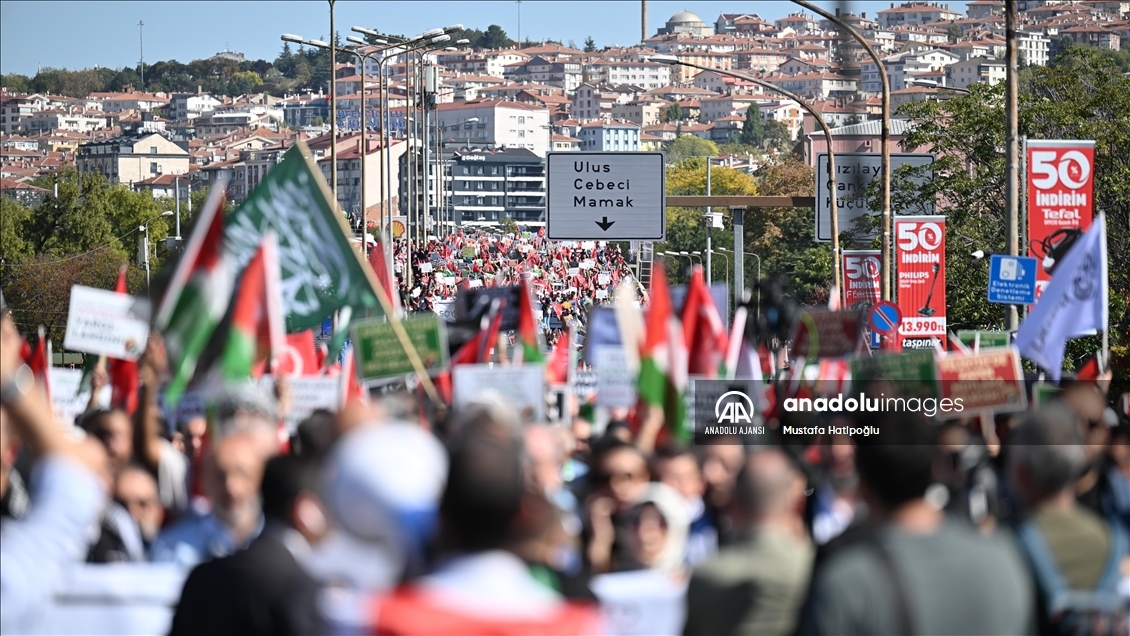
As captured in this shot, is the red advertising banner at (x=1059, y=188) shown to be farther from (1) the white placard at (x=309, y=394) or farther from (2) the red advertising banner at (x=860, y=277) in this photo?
(1) the white placard at (x=309, y=394)

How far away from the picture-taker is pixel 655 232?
97.8 ft

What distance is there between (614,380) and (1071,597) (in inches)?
196

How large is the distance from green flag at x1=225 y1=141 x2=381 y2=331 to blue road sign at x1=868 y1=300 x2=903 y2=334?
1577cm

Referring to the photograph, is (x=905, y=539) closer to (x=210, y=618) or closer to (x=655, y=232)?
(x=210, y=618)

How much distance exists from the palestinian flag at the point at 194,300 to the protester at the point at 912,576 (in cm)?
293

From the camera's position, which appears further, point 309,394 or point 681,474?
point 309,394

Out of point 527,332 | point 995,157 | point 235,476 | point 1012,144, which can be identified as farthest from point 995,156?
point 235,476

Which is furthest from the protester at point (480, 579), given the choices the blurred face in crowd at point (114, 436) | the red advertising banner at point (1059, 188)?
the red advertising banner at point (1059, 188)

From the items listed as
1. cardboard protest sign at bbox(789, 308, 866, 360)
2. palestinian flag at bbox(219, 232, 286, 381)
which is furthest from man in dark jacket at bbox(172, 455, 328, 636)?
cardboard protest sign at bbox(789, 308, 866, 360)

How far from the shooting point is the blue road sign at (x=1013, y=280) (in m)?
18.5

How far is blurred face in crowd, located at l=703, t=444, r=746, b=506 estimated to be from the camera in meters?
6.82

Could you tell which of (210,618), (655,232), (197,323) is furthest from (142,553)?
(655,232)

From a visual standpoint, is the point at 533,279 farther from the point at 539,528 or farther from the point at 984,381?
the point at 539,528

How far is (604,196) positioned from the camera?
30.7 m
